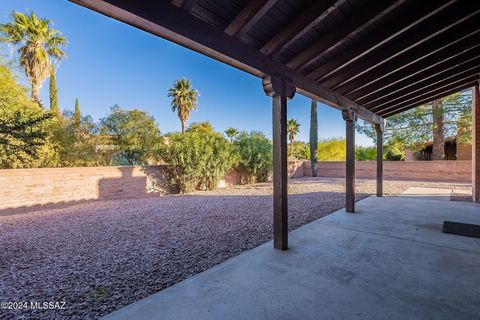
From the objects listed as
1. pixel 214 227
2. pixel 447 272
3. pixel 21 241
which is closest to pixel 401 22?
pixel 447 272

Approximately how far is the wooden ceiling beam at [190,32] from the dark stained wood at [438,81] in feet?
10.7

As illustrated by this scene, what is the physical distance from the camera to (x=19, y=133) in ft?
17.8

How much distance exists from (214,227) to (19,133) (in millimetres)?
5646

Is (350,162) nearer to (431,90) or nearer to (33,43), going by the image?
(431,90)

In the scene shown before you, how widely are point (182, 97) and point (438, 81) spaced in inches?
Result: 668

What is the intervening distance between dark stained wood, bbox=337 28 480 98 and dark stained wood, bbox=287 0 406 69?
4.31 feet

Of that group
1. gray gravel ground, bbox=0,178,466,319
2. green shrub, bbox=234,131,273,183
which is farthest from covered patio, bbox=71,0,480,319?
green shrub, bbox=234,131,273,183

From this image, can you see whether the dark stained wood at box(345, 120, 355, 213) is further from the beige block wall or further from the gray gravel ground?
the beige block wall

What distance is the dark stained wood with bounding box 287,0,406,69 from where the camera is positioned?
86.1 inches

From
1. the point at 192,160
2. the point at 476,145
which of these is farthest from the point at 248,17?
the point at 476,145

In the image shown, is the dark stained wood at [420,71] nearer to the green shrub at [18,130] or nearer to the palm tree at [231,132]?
the green shrub at [18,130]

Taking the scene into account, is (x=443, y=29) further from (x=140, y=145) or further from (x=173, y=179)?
(x=140, y=145)

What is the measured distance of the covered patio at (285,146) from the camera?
5.85 ft

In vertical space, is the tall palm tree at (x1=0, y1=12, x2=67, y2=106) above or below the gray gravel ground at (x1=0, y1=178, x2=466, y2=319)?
above
